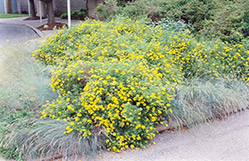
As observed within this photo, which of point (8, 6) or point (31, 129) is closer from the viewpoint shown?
point (31, 129)

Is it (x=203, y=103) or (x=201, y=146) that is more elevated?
(x=203, y=103)

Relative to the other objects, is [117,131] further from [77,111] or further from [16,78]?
[16,78]

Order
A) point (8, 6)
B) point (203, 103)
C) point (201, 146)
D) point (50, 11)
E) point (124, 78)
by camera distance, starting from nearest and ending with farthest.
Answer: point (201, 146), point (124, 78), point (203, 103), point (50, 11), point (8, 6)

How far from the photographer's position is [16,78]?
176 inches

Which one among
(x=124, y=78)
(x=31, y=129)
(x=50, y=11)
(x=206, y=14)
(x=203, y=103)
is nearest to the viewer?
(x=31, y=129)

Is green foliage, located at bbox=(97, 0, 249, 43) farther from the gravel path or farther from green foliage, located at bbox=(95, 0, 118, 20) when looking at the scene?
the gravel path

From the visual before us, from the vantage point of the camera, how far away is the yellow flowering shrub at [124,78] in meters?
3.41

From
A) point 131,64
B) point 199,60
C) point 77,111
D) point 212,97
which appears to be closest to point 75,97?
point 77,111

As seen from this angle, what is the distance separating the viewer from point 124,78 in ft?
12.5

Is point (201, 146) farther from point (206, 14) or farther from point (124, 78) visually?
point (206, 14)

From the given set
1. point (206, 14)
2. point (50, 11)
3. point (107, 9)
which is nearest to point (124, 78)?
point (206, 14)

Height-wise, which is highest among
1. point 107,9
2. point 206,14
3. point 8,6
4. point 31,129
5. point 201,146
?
point 206,14

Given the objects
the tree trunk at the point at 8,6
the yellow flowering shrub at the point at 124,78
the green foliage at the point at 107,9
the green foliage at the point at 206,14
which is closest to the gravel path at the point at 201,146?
the yellow flowering shrub at the point at 124,78

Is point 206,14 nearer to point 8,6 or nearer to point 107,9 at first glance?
point 107,9
